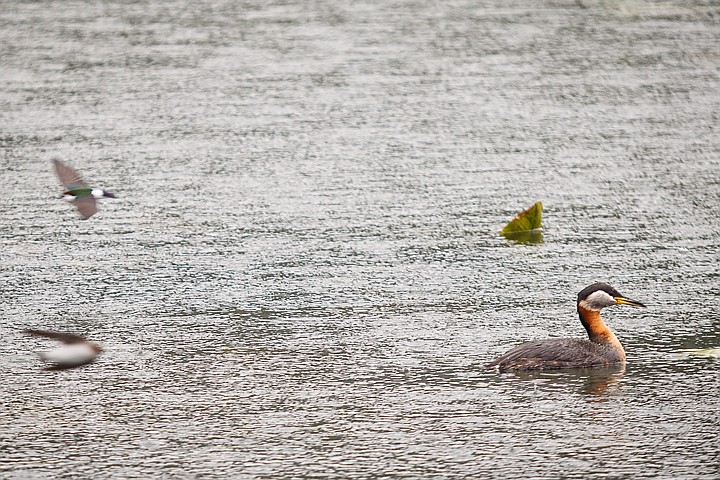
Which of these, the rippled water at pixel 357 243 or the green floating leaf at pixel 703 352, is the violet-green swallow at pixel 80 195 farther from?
the green floating leaf at pixel 703 352

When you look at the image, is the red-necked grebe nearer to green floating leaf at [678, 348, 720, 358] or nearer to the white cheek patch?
the white cheek patch

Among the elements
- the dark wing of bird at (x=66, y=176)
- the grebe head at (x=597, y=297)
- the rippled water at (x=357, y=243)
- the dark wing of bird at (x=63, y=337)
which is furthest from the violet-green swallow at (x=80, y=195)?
the grebe head at (x=597, y=297)

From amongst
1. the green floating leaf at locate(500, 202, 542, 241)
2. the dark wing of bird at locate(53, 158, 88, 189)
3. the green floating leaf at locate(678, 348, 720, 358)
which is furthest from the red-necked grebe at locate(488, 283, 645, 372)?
the dark wing of bird at locate(53, 158, 88, 189)

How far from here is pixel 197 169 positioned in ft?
34.0

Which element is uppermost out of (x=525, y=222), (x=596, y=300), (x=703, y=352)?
(x=596, y=300)

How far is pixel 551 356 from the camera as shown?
653 cm

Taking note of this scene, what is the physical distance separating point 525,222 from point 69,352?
3318 millimetres

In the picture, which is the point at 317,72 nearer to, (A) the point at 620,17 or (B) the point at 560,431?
(A) the point at 620,17

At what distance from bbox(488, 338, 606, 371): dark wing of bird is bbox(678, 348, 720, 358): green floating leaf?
46 centimetres

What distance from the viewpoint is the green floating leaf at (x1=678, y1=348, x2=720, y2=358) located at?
6645 millimetres

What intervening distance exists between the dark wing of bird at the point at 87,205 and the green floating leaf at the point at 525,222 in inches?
101

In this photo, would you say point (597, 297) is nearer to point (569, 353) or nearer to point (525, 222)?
point (569, 353)

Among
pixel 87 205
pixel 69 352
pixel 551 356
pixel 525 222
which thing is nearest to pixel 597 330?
pixel 551 356

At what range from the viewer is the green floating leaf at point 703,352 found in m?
6.64
